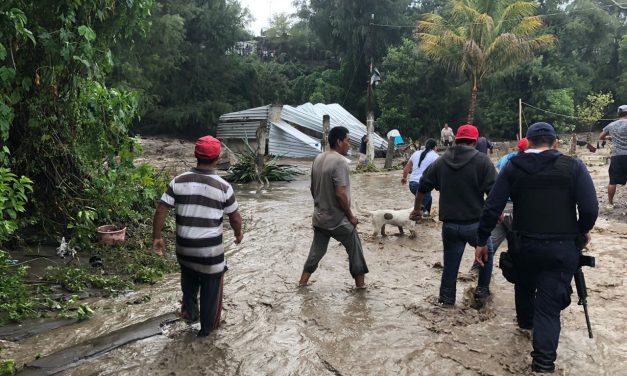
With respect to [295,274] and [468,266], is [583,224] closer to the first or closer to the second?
[468,266]

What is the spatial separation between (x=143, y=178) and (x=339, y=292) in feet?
12.3

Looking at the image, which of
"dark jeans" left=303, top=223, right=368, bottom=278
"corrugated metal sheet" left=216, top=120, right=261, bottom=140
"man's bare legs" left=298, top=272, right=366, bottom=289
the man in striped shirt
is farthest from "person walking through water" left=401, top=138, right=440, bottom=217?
"corrugated metal sheet" left=216, top=120, right=261, bottom=140

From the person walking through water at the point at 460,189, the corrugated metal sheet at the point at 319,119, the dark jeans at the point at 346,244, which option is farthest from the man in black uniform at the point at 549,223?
the corrugated metal sheet at the point at 319,119

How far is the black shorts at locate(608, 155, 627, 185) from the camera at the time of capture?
9.10m

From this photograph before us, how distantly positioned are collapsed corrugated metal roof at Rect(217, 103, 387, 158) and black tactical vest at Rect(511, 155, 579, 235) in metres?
22.6

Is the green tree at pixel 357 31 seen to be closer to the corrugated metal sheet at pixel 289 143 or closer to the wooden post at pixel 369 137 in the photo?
the corrugated metal sheet at pixel 289 143

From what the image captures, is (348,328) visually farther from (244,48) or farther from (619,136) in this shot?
(244,48)

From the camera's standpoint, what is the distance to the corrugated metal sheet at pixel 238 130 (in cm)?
2772

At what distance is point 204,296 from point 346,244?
1.80 meters

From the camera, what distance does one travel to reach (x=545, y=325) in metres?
3.85

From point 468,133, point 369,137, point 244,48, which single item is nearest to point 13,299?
point 468,133

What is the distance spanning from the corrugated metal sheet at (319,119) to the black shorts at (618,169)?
→ 1855 centimetres

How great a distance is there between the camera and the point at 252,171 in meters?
16.9

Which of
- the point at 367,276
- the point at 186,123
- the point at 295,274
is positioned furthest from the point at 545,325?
the point at 186,123
